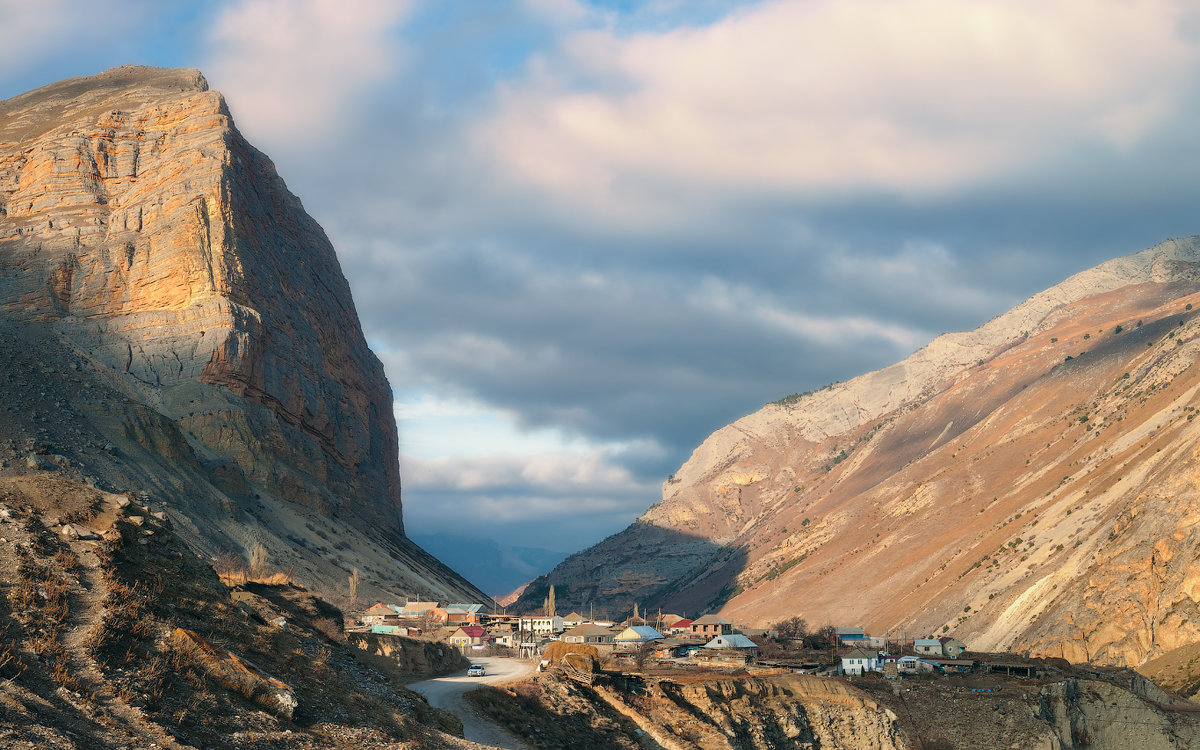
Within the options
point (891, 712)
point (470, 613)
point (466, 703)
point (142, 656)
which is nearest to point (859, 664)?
point (891, 712)

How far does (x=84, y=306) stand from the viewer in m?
112

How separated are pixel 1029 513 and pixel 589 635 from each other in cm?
5283

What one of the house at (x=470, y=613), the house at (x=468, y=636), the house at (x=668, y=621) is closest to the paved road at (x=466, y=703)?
the house at (x=468, y=636)

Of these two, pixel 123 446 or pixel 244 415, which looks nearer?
pixel 123 446

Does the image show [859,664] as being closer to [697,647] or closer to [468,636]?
[697,647]

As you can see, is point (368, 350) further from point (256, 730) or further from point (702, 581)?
point (256, 730)

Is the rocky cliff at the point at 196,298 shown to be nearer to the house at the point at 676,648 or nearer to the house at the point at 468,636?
the house at the point at 468,636

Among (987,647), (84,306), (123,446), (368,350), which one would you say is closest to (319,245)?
(368,350)

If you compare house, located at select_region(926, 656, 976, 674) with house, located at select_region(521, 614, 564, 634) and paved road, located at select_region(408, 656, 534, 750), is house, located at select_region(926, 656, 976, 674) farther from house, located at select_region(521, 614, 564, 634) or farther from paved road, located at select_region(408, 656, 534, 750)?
house, located at select_region(521, 614, 564, 634)

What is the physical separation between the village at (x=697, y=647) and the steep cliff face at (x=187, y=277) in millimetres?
32454

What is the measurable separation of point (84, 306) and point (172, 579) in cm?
10107

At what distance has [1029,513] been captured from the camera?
10581cm

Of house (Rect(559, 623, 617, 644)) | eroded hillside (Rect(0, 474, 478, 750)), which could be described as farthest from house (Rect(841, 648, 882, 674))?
eroded hillside (Rect(0, 474, 478, 750))

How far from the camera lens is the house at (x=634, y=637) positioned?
76.9 meters
